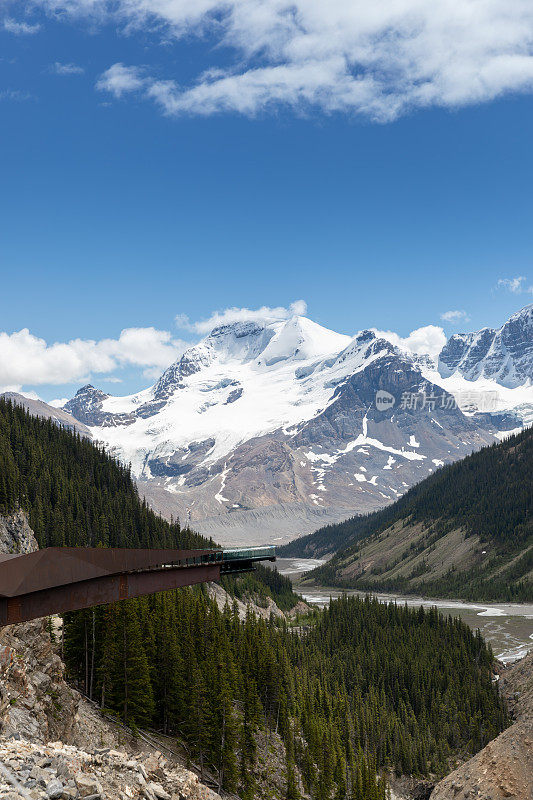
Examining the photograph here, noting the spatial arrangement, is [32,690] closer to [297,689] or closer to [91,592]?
[91,592]

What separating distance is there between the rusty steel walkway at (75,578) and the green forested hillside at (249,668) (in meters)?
25.6

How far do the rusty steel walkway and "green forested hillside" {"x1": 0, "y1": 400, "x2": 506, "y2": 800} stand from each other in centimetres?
2561

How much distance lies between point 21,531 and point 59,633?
2760cm

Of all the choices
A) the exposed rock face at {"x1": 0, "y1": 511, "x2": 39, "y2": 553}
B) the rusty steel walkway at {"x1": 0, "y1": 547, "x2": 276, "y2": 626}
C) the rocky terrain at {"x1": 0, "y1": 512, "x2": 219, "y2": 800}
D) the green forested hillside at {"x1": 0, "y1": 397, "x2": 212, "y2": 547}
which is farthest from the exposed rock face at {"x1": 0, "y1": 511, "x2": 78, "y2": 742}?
the green forested hillside at {"x1": 0, "y1": 397, "x2": 212, "y2": 547}

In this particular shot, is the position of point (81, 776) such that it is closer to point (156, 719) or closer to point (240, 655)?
point (156, 719)

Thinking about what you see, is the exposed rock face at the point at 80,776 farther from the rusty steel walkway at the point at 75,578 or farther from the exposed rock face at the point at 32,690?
the exposed rock face at the point at 32,690

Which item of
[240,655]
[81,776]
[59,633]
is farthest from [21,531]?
[81,776]

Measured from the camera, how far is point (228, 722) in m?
60.1

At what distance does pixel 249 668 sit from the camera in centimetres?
8175

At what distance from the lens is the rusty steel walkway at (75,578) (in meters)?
21.4

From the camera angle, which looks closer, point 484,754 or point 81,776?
point 81,776

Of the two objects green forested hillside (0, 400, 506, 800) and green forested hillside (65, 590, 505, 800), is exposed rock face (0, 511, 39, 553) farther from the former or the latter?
green forested hillside (65, 590, 505, 800)

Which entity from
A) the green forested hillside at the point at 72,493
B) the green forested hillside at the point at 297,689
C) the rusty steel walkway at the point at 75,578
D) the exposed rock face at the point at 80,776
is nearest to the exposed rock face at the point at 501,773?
the green forested hillside at the point at 297,689

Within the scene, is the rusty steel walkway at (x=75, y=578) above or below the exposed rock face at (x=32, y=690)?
above
